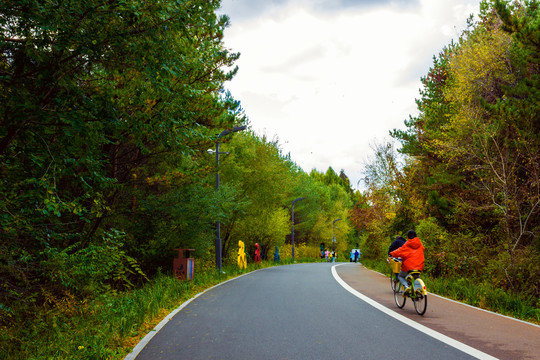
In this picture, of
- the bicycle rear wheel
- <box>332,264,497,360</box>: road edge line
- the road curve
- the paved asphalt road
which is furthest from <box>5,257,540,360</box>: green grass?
<box>332,264,497,360</box>: road edge line

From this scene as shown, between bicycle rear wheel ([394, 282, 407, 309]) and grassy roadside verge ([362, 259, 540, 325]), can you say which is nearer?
grassy roadside verge ([362, 259, 540, 325])

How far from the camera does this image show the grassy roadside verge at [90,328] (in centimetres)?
603

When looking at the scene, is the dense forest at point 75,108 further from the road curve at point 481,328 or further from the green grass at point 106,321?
the road curve at point 481,328

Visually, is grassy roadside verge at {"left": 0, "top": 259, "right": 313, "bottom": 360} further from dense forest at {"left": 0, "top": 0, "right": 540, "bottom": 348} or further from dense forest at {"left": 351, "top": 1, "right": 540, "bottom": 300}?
dense forest at {"left": 351, "top": 1, "right": 540, "bottom": 300}

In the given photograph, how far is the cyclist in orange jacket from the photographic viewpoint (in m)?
9.48

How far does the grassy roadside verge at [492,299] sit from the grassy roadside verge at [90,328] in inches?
300

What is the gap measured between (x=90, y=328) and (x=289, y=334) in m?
3.46

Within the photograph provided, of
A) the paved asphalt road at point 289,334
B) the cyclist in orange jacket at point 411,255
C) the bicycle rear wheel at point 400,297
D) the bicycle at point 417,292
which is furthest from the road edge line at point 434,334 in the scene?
the cyclist in orange jacket at point 411,255

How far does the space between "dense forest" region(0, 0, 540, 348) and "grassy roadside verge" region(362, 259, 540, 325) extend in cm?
114

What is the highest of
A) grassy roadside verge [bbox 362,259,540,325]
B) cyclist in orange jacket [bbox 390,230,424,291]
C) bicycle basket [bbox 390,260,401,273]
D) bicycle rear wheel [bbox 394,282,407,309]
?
cyclist in orange jacket [bbox 390,230,424,291]

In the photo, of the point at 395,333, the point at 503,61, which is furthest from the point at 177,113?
the point at 503,61

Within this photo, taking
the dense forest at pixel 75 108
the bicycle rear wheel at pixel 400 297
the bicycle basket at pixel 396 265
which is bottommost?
the bicycle rear wheel at pixel 400 297

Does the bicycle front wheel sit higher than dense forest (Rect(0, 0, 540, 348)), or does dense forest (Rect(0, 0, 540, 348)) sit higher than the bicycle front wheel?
dense forest (Rect(0, 0, 540, 348))

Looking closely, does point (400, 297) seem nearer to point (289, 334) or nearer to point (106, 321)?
point (289, 334)
